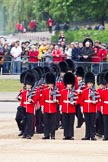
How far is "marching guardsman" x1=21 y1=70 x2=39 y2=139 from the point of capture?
68.8 feet

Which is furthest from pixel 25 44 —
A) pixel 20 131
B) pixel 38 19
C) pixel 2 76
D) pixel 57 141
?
pixel 38 19

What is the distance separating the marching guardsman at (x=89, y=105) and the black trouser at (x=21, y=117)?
1.36 m

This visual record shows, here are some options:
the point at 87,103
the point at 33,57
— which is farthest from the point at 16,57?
the point at 87,103

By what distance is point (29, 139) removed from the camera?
67.8 feet

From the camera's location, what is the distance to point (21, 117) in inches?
844

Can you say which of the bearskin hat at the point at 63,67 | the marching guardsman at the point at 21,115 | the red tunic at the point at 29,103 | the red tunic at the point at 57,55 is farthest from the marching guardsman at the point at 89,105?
the red tunic at the point at 57,55

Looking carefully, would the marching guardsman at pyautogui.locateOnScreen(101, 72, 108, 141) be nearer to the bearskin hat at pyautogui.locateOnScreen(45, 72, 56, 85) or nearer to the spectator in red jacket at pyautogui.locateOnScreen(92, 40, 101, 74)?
the bearskin hat at pyautogui.locateOnScreen(45, 72, 56, 85)

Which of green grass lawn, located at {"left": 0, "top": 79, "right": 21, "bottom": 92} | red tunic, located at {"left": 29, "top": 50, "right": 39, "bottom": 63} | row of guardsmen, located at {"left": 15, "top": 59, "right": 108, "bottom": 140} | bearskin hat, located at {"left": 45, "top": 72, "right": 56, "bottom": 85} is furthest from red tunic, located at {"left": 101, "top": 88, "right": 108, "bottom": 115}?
red tunic, located at {"left": 29, "top": 50, "right": 39, "bottom": 63}

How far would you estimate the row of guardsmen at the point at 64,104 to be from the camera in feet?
68.8

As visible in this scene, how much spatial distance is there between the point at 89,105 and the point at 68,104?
1.53 feet

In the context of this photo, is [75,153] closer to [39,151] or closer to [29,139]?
[39,151]

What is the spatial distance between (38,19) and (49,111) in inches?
2073

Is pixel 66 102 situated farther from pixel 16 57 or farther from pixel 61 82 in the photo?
pixel 16 57

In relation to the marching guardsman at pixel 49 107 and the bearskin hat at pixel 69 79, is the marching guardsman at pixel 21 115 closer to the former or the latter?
the marching guardsman at pixel 49 107
